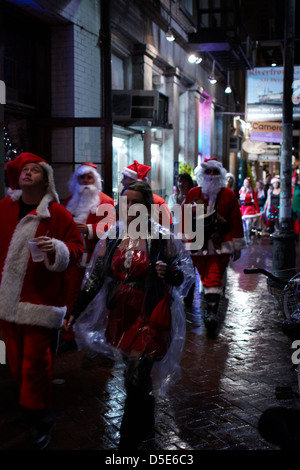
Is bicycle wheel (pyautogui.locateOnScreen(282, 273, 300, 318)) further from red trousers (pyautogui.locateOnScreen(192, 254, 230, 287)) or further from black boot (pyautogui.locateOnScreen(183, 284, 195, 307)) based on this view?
black boot (pyautogui.locateOnScreen(183, 284, 195, 307))

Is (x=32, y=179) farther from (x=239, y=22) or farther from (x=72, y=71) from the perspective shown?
(x=239, y=22)

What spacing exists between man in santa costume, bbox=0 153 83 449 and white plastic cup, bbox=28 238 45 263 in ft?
0.10

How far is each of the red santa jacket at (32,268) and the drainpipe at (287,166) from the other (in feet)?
22.4

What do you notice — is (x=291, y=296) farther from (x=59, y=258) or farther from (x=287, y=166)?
(x=287, y=166)

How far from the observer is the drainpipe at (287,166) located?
1012cm

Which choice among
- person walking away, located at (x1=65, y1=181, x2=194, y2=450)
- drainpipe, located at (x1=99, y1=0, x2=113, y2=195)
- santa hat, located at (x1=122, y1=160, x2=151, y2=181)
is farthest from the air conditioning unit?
person walking away, located at (x1=65, y1=181, x2=194, y2=450)

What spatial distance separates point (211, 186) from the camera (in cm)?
726

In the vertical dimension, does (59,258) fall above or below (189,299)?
above

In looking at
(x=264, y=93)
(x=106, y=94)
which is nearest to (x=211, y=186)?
(x=106, y=94)

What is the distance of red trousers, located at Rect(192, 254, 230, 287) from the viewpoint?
691cm

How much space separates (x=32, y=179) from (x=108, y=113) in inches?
220

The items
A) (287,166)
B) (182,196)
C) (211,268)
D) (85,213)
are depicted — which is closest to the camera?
(85,213)

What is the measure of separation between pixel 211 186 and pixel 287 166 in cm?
360
